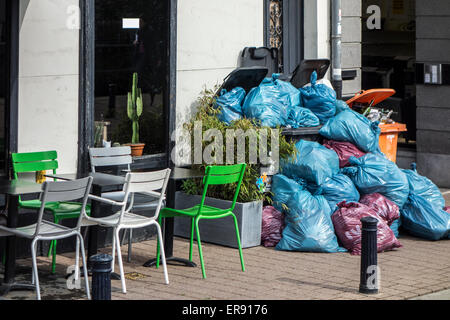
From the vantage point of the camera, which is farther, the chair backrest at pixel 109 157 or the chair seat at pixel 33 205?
the chair backrest at pixel 109 157

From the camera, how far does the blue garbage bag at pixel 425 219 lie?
9.38 meters

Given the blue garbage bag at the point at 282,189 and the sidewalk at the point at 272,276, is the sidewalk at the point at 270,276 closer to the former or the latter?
the sidewalk at the point at 272,276

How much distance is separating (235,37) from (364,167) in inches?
91.7

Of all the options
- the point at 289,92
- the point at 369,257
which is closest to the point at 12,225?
the point at 369,257

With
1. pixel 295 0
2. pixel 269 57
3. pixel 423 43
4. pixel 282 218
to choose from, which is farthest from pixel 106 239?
pixel 423 43

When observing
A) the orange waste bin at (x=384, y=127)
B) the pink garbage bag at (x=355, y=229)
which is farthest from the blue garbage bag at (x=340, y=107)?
the pink garbage bag at (x=355, y=229)

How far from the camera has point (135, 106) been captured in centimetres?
975

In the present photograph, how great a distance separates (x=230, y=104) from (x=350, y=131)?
1.37m

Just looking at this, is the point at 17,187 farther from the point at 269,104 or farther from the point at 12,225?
the point at 269,104

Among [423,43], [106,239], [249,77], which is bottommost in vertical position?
[106,239]

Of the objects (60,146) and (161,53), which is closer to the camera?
(60,146)

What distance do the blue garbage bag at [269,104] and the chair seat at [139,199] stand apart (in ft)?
5.09

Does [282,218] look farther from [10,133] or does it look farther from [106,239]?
[10,133]

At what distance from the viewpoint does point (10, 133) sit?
841 cm
